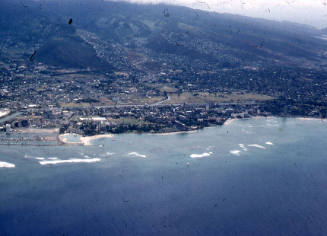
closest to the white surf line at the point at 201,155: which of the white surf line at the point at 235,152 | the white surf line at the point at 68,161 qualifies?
the white surf line at the point at 235,152

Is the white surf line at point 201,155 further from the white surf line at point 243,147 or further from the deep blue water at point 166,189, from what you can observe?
the white surf line at point 243,147

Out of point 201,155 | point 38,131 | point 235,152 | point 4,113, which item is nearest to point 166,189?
point 201,155

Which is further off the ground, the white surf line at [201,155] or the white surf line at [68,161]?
the white surf line at [201,155]

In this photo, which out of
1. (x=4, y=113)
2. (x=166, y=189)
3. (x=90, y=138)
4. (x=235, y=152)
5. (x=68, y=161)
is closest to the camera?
(x=166, y=189)

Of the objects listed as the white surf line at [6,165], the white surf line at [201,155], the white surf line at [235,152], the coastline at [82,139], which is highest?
the white surf line at [235,152]

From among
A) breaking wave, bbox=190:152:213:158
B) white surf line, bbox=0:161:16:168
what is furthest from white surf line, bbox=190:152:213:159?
white surf line, bbox=0:161:16:168

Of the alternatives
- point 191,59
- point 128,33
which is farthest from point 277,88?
point 128,33

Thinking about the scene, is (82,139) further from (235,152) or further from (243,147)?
(243,147)

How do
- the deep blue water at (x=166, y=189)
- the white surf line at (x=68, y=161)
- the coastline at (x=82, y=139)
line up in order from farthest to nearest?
the coastline at (x=82, y=139)
the white surf line at (x=68, y=161)
the deep blue water at (x=166, y=189)
